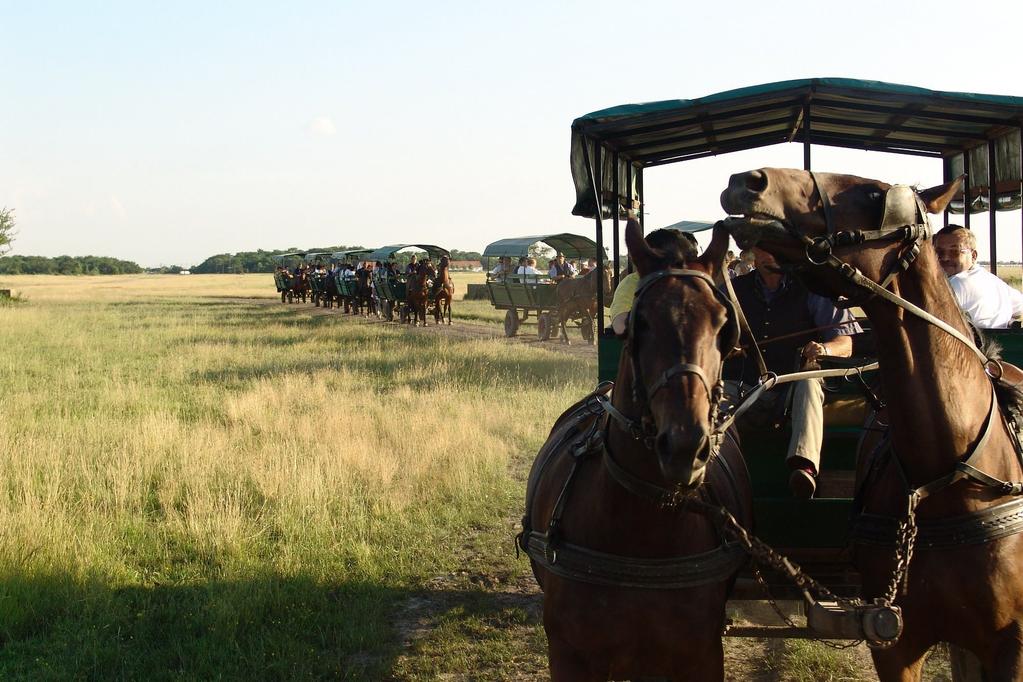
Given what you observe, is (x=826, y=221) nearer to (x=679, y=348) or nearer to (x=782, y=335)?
(x=679, y=348)

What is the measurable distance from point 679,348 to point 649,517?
2.37 ft

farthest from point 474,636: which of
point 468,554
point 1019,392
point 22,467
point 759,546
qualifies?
point 22,467

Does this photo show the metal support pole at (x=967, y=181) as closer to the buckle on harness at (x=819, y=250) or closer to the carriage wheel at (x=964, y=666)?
the carriage wheel at (x=964, y=666)

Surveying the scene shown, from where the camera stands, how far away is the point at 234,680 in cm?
415

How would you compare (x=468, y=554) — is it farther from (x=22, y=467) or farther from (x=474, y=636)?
(x=22, y=467)

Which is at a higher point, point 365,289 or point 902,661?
point 365,289

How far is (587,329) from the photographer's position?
2000 cm

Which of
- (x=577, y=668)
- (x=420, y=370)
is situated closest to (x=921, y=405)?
(x=577, y=668)

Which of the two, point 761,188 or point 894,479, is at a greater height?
point 761,188

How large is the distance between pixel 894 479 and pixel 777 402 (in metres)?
0.89

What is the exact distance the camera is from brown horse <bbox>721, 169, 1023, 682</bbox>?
2588mm

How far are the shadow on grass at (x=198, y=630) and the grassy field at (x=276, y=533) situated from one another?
0.04 feet

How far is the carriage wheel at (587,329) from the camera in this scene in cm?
1995

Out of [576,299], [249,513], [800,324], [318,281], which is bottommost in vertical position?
[249,513]
